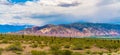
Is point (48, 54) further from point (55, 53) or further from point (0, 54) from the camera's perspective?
point (0, 54)

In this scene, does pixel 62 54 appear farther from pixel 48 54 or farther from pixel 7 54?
pixel 7 54

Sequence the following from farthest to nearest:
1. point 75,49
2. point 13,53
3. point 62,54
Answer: point 75,49
point 13,53
point 62,54

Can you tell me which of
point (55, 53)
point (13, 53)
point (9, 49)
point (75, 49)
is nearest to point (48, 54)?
point (55, 53)

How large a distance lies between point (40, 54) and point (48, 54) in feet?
9.85

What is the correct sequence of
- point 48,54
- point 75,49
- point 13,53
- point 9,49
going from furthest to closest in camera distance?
point 75,49 < point 9,49 < point 13,53 < point 48,54

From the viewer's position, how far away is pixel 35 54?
43438 mm

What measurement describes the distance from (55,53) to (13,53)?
25.5ft

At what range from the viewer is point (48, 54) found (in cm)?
4594

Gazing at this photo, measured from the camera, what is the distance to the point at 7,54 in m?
47.6

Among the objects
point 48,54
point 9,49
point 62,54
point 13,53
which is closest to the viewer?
point 62,54

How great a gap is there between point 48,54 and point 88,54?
7.01 m

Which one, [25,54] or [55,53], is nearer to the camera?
[55,53]

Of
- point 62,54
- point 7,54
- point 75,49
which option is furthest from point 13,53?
point 75,49

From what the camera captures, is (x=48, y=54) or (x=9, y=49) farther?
(x=9, y=49)
